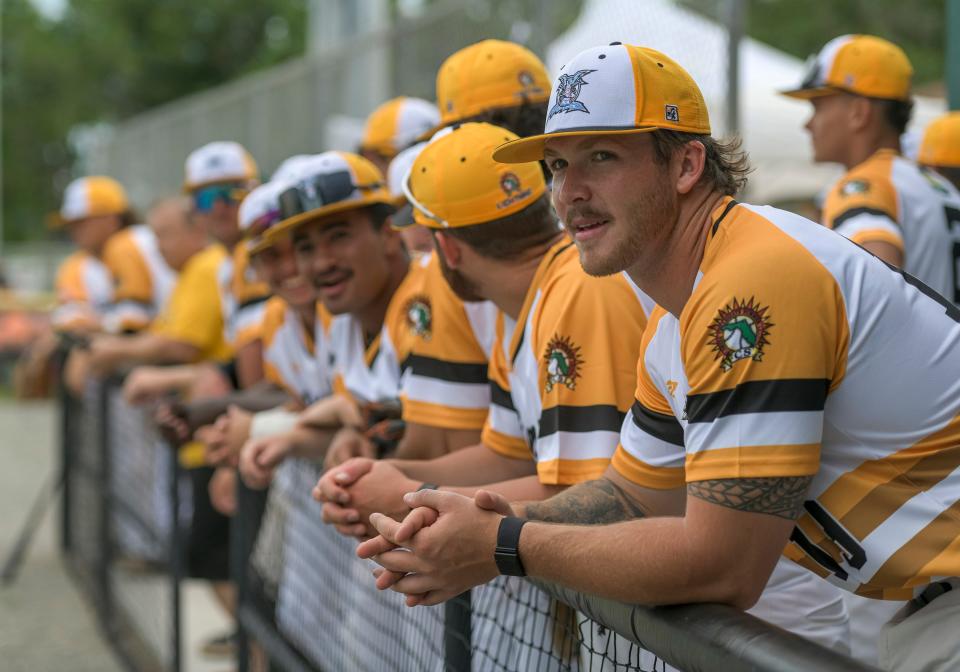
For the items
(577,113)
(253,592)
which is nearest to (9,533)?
(253,592)

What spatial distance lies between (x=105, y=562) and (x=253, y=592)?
3.14m

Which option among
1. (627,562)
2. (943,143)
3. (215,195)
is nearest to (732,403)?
(627,562)

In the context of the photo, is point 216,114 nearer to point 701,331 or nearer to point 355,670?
point 355,670

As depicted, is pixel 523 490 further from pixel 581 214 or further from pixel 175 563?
pixel 175 563

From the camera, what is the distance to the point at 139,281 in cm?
802

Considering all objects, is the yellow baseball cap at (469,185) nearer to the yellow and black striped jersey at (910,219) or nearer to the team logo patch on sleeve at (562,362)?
the team logo patch on sleeve at (562,362)

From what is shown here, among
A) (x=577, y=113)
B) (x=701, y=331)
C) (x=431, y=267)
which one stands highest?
(x=577, y=113)

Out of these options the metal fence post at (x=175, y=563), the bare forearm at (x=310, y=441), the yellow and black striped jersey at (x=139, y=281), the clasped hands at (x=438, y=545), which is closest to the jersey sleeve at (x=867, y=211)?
the bare forearm at (x=310, y=441)

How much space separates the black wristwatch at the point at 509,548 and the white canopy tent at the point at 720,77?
141 cm

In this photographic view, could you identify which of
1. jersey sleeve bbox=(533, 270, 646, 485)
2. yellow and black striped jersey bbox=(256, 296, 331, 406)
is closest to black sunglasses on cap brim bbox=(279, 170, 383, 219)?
yellow and black striped jersey bbox=(256, 296, 331, 406)

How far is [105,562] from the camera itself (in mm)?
7148

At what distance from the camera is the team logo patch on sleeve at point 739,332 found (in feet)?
6.18

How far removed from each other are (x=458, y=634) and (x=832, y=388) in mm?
1006

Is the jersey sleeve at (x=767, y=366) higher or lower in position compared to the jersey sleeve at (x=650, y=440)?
higher
